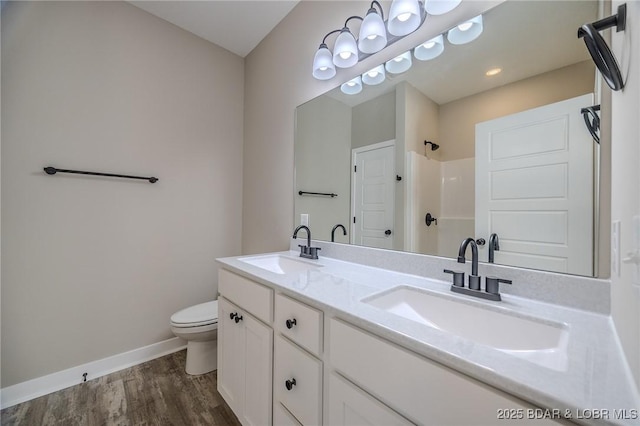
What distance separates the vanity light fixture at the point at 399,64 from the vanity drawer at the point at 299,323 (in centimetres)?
121

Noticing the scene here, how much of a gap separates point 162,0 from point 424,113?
2.09 metres

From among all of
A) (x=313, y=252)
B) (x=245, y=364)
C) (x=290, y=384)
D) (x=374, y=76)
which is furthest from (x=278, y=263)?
(x=374, y=76)

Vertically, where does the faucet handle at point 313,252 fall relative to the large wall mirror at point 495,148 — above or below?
below

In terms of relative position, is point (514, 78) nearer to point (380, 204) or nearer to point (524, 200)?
point (524, 200)

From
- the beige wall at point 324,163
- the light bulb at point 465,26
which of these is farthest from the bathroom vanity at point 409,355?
the light bulb at point 465,26

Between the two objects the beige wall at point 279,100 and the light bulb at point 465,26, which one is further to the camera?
A: the beige wall at point 279,100

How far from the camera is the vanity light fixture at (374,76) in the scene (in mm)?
1339

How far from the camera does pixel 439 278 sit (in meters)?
1.03

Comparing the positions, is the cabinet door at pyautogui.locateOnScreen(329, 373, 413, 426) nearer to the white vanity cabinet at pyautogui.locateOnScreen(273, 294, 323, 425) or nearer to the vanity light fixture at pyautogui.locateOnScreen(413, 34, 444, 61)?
the white vanity cabinet at pyautogui.locateOnScreen(273, 294, 323, 425)

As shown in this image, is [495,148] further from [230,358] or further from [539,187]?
[230,358]

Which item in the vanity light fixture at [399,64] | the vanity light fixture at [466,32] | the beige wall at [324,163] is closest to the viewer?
the vanity light fixture at [466,32]

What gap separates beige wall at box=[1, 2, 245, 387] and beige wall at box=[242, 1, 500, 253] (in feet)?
0.85

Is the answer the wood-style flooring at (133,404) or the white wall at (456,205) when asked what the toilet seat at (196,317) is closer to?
the wood-style flooring at (133,404)

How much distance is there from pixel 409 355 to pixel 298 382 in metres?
0.49
